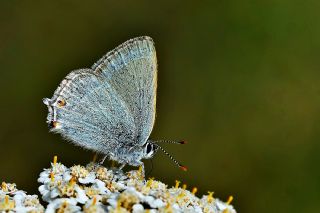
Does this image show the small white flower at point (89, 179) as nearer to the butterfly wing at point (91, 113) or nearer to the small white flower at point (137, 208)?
the butterfly wing at point (91, 113)

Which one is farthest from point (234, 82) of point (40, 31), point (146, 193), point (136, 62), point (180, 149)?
point (146, 193)

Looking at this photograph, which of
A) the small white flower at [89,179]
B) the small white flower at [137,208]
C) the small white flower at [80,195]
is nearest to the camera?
the small white flower at [137,208]

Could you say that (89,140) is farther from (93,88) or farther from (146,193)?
(146,193)

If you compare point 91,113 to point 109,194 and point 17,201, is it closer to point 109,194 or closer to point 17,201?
point 109,194

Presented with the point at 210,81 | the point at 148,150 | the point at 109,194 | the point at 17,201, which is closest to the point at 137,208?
the point at 109,194

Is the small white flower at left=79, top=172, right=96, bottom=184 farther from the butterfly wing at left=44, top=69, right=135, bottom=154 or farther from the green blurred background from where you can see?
the green blurred background

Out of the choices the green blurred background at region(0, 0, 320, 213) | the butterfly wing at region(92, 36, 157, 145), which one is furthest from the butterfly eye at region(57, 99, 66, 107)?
the green blurred background at region(0, 0, 320, 213)

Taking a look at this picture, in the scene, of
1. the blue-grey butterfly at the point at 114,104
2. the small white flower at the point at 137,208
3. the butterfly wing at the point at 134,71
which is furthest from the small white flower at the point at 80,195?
the butterfly wing at the point at 134,71
